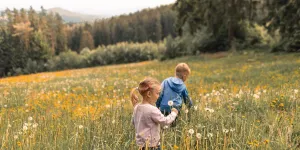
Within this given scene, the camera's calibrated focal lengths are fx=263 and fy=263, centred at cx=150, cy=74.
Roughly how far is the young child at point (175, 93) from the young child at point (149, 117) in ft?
3.70

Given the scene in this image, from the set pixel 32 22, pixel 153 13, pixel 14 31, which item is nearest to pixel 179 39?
pixel 14 31

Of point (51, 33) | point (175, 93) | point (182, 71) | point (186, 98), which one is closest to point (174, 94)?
point (175, 93)

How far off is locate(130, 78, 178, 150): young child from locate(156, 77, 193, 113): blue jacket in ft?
3.70

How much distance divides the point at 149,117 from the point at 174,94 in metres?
1.41

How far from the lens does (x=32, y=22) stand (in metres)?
74.2

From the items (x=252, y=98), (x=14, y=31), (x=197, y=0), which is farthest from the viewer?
(x=14, y=31)

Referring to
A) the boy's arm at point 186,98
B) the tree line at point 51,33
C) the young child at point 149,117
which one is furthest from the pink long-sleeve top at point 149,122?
the tree line at point 51,33

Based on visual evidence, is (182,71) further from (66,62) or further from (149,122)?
(66,62)

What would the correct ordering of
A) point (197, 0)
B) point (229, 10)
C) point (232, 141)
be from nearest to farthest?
point (232, 141), point (229, 10), point (197, 0)

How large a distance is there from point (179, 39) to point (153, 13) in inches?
3687

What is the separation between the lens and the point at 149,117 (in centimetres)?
326

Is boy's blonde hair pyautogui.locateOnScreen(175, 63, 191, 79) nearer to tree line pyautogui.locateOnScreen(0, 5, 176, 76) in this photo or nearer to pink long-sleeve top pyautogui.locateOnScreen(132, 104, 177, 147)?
Result: pink long-sleeve top pyautogui.locateOnScreen(132, 104, 177, 147)

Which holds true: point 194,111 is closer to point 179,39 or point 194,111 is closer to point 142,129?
→ point 142,129

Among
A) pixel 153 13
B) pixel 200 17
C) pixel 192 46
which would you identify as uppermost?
pixel 153 13
